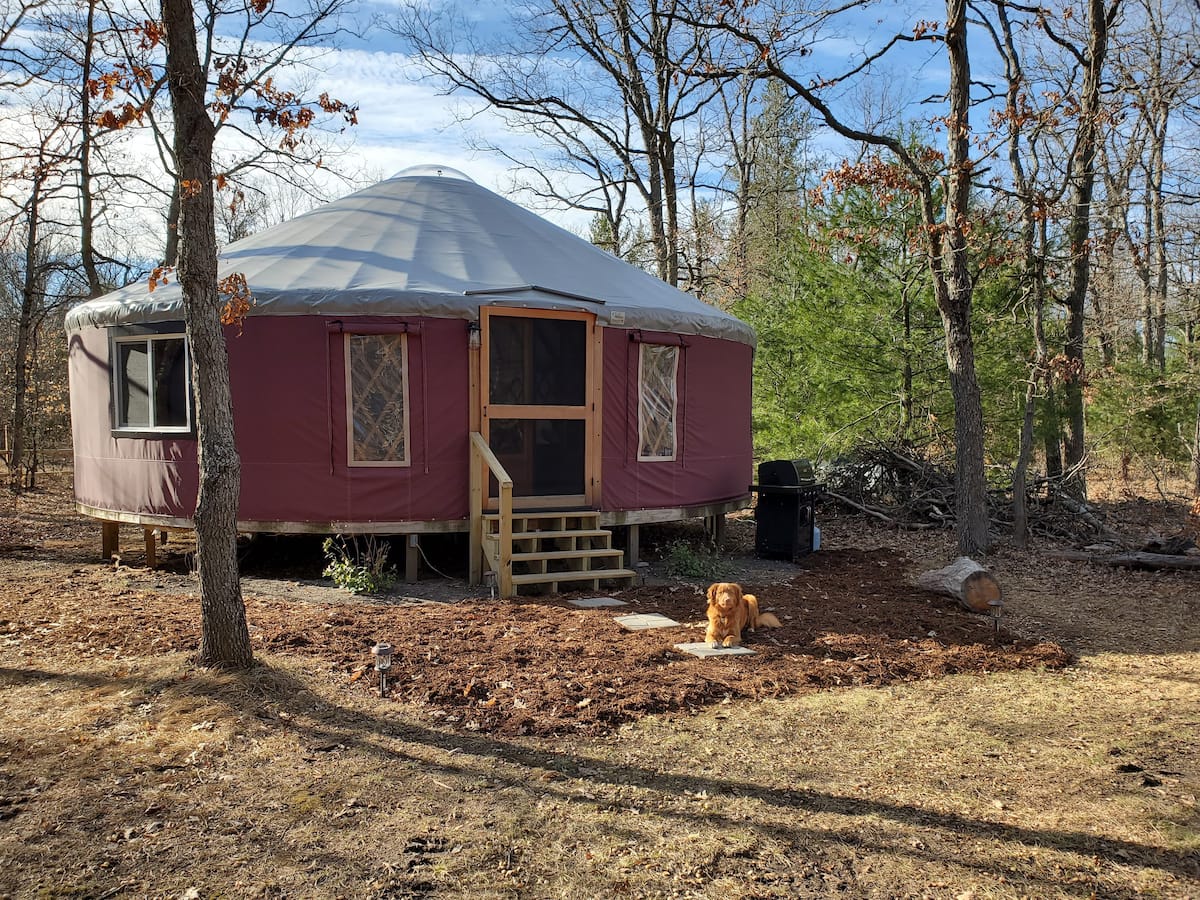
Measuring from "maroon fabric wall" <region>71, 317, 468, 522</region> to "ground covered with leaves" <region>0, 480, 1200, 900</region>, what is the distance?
1.01 meters

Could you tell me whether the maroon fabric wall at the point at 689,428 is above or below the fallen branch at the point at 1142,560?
above

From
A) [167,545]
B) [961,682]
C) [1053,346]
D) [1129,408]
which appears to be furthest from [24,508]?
[1129,408]

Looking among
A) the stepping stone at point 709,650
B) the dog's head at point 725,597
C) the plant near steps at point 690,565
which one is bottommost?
the stepping stone at point 709,650

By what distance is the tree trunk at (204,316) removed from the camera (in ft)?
13.8

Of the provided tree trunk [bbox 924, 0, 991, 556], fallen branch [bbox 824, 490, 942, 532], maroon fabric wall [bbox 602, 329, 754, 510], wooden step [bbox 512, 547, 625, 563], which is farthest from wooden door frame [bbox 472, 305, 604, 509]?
fallen branch [bbox 824, 490, 942, 532]

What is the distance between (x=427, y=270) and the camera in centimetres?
756

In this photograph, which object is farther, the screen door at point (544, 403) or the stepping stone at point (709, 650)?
the screen door at point (544, 403)

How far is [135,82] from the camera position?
4062mm

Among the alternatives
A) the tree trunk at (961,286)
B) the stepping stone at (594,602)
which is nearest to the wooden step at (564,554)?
the stepping stone at (594,602)

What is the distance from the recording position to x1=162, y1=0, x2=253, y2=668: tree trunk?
13.8 ft

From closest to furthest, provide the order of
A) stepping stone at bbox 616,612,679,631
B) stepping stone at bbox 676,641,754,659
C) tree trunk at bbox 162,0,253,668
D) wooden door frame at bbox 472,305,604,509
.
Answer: tree trunk at bbox 162,0,253,668
stepping stone at bbox 676,641,754,659
stepping stone at bbox 616,612,679,631
wooden door frame at bbox 472,305,604,509

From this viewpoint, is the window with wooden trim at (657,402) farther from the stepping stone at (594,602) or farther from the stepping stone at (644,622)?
the stepping stone at (644,622)

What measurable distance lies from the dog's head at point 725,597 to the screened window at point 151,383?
476cm

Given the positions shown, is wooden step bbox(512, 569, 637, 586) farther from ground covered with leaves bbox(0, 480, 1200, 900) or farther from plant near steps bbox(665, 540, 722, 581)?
plant near steps bbox(665, 540, 722, 581)
